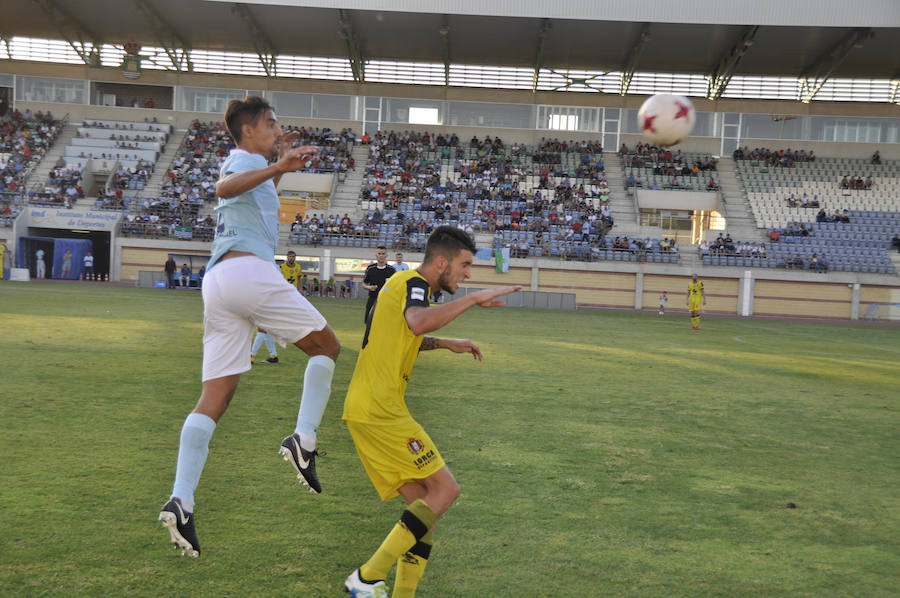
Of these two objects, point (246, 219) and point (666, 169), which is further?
point (666, 169)

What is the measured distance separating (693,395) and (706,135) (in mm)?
45332

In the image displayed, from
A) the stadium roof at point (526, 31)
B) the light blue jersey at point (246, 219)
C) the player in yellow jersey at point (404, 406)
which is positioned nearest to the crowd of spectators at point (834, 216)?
the stadium roof at point (526, 31)

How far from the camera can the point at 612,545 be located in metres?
4.61

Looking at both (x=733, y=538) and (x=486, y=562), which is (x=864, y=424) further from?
(x=486, y=562)

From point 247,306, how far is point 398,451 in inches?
46.8

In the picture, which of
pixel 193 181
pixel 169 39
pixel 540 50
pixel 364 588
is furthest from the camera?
pixel 169 39

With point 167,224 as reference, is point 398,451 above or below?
below

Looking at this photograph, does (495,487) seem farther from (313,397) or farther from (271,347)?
(271,347)

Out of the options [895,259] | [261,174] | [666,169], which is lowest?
[261,174]

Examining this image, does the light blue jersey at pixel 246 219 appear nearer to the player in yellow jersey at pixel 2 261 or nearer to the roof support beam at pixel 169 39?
the player in yellow jersey at pixel 2 261

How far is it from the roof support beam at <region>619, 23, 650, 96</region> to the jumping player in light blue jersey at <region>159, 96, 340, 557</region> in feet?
147

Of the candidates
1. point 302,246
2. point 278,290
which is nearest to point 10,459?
point 278,290

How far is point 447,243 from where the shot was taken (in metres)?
3.96

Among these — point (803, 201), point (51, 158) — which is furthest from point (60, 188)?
point (803, 201)
